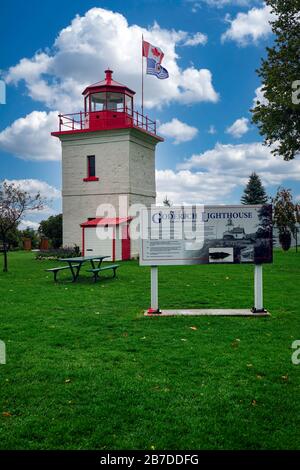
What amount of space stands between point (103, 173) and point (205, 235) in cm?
2026

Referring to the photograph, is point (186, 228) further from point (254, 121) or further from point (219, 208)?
point (254, 121)

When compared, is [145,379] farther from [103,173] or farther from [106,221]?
[103,173]

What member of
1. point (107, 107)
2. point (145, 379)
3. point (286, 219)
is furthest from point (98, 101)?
point (145, 379)

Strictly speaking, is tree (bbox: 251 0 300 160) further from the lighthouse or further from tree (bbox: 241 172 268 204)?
tree (bbox: 241 172 268 204)

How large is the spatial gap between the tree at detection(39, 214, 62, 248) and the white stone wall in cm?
918

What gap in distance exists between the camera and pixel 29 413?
4621 mm

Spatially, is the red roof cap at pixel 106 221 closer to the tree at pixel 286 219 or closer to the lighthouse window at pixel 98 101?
the lighthouse window at pixel 98 101

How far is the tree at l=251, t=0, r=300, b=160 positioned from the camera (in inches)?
799

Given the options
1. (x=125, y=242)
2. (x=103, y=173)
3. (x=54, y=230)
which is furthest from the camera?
(x=54, y=230)

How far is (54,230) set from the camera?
39.8 meters

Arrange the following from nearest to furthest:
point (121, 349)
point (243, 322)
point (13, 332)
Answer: point (121, 349), point (13, 332), point (243, 322)

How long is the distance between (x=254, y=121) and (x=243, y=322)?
1678 cm

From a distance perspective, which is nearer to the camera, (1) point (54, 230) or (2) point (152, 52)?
(2) point (152, 52)
